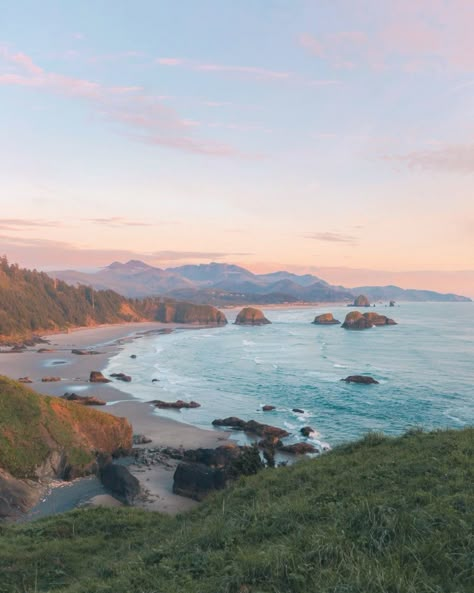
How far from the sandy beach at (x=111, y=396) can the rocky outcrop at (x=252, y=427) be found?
5.99 feet

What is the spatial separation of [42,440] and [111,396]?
22.4 m

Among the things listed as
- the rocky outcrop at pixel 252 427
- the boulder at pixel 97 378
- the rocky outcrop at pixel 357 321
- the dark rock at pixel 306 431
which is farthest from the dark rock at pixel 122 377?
the rocky outcrop at pixel 357 321

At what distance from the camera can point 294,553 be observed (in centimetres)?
695

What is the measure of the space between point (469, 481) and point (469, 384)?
4517 centimetres

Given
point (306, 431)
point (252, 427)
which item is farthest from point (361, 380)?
point (252, 427)

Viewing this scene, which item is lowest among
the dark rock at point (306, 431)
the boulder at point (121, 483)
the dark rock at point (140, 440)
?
the dark rock at point (140, 440)

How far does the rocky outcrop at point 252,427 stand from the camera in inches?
1331

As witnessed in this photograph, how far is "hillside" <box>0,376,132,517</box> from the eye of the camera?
21664mm

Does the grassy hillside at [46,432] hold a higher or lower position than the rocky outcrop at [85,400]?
higher

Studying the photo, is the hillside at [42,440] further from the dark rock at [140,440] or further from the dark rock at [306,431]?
the dark rock at [306,431]

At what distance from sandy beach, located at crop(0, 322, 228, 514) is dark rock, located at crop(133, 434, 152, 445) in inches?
16.7

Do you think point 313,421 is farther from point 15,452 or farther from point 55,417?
point 15,452

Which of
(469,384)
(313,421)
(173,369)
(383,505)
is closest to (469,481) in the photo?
(383,505)

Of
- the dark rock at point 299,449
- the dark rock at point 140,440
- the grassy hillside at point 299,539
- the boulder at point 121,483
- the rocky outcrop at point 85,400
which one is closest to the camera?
the grassy hillside at point 299,539
